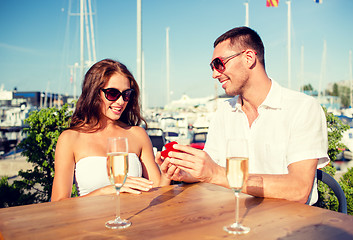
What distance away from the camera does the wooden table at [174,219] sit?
119 cm

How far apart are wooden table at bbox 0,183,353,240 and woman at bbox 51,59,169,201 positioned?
75 cm

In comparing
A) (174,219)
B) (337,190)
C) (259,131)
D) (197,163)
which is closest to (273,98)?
(259,131)

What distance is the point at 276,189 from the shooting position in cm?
172

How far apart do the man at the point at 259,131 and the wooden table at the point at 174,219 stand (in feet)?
0.52

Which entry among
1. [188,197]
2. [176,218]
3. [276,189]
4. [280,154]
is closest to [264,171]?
[280,154]

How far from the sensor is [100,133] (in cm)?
A: 283

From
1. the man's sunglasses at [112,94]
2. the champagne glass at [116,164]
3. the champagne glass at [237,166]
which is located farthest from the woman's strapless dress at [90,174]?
the champagne glass at [237,166]

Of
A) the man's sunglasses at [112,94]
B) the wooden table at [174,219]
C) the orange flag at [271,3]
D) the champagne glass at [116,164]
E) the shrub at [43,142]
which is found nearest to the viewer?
the wooden table at [174,219]

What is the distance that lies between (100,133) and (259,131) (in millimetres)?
1435

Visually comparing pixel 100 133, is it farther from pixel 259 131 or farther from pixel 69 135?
pixel 259 131

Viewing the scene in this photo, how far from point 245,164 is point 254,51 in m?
1.69

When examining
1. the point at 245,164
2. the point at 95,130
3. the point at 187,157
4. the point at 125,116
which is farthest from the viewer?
the point at 125,116

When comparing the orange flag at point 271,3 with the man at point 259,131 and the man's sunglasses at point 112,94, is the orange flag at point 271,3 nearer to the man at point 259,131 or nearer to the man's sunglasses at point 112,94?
the man at point 259,131

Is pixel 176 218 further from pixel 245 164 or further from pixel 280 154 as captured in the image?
pixel 280 154
